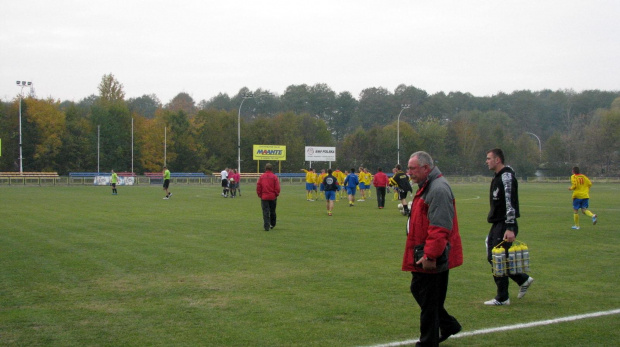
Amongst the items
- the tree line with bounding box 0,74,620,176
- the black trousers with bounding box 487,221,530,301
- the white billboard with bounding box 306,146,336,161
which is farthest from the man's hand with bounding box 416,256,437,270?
the white billboard with bounding box 306,146,336,161

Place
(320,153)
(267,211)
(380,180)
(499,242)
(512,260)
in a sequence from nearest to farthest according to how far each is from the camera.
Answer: (512,260)
(499,242)
(267,211)
(380,180)
(320,153)

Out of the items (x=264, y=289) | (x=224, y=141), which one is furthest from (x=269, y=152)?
(x=264, y=289)

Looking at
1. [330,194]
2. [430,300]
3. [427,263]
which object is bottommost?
[430,300]

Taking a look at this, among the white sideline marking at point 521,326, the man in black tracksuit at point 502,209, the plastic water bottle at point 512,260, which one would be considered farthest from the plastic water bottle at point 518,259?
the white sideline marking at point 521,326

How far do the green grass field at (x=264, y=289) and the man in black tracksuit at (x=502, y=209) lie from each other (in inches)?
13.4

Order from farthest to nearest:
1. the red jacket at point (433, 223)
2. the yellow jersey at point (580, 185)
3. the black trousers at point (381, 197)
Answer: the black trousers at point (381, 197), the yellow jersey at point (580, 185), the red jacket at point (433, 223)

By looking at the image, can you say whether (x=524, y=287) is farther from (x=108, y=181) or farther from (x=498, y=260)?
(x=108, y=181)

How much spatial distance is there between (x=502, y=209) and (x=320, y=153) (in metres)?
73.3

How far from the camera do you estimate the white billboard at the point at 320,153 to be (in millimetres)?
80000

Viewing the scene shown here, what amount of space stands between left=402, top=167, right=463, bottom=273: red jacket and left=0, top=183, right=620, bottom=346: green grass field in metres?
1.16

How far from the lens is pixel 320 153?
81.1 m

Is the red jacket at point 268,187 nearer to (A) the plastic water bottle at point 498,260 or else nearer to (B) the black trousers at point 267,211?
(B) the black trousers at point 267,211

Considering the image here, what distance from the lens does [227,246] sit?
13602mm

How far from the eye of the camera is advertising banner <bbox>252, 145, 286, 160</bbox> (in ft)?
260
